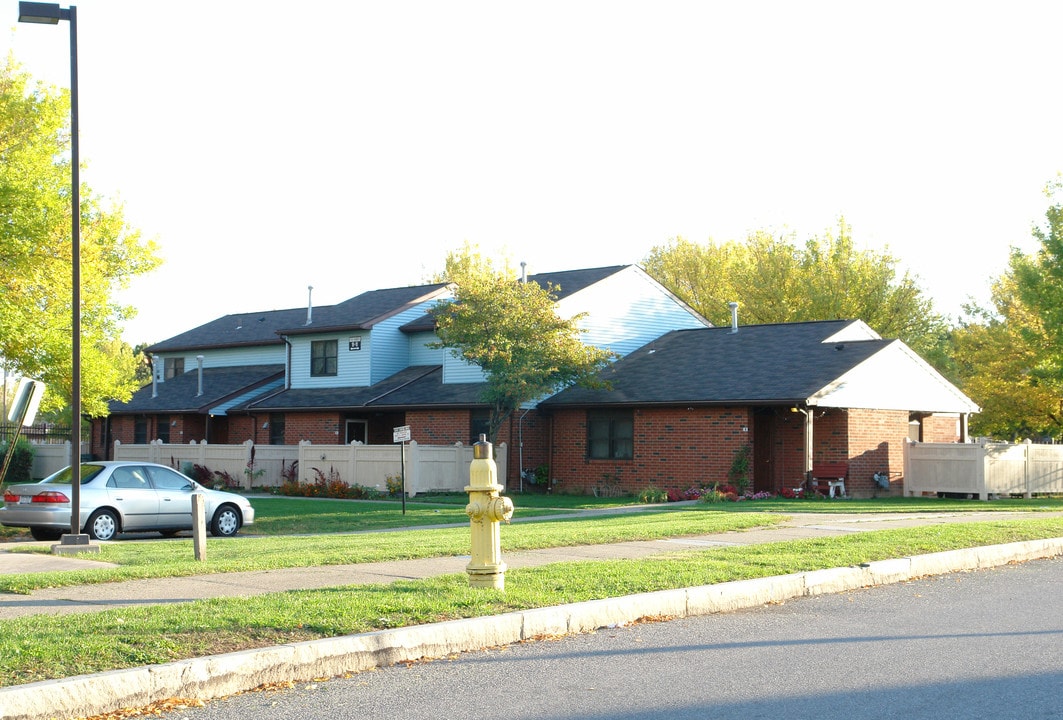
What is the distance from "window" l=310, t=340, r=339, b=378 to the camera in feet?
129

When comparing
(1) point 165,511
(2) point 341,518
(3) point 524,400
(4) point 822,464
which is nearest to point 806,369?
(4) point 822,464

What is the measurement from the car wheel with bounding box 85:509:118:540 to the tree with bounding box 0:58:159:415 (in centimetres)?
285

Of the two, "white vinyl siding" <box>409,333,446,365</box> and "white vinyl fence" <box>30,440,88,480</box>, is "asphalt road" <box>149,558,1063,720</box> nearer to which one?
"white vinyl siding" <box>409,333,446,365</box>

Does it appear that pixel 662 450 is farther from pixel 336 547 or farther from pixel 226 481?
pixel 336 547

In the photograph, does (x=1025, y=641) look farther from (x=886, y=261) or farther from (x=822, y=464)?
(x=886, y=261)

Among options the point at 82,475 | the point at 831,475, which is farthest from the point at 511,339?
the point at 82,475

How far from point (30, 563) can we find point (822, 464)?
21.0 m

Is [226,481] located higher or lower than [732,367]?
lower

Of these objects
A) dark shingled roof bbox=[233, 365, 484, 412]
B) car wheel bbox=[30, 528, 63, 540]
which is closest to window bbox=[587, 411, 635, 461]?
dark shingled roof bbox=[233, 365, 484, 412]

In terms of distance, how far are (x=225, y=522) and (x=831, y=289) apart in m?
33.5

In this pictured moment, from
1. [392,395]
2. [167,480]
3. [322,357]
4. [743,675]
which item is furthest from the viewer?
[322,357]

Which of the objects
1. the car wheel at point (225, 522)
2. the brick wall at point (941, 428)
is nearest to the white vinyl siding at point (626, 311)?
the brick wall at point (941, 428)

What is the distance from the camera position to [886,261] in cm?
4881

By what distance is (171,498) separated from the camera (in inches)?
783
